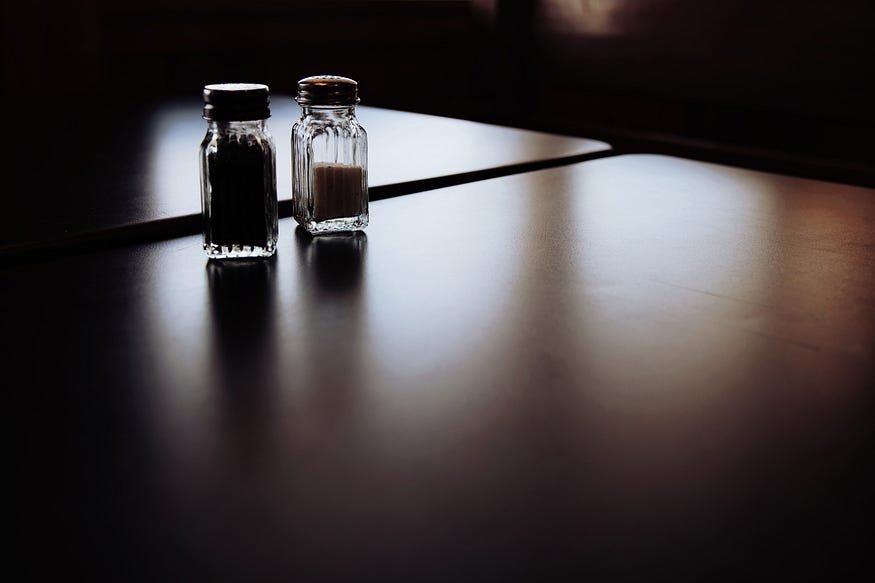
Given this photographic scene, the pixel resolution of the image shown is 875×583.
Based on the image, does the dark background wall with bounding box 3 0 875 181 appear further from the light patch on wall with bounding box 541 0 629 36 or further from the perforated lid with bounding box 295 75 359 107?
the perforated lid with bounding box 295 75 359 107

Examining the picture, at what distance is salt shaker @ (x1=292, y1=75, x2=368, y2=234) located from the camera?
96 centimetres

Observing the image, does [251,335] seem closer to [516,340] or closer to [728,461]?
[516,340]

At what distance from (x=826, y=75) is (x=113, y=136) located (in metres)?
2.21

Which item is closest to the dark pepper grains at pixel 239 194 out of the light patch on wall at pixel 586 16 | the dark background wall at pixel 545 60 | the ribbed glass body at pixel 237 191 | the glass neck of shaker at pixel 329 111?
the ribbed glass body at pixel 237 191

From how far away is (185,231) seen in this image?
1.00m

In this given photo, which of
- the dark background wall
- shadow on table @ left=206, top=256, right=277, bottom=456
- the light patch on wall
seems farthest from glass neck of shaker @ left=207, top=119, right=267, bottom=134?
the light patch on wall

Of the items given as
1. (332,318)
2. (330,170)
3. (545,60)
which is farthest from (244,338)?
(545,60)

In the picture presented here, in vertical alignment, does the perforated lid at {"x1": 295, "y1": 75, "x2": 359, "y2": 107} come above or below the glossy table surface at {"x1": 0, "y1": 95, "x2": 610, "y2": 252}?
above

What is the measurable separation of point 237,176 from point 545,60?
312 centimetres

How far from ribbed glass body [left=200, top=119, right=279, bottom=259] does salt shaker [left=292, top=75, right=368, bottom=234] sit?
80 millimetres

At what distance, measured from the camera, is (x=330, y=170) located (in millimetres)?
956

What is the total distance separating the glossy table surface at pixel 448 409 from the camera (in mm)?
435

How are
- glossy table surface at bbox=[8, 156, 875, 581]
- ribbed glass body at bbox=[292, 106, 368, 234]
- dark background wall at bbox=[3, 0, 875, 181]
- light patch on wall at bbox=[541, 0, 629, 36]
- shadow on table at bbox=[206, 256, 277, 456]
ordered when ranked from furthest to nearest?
light patch on wall at bbox=[541, 0, 629, 36] < dark background wall at bbox=[3, 0, 875, 181] < ribbed glass body at bbox=[292, 106, 368, 234] < shadow on table at bbox=[206, 256, 277, 456] < glossy table surface at bbox=[8, 156, 875, 581]

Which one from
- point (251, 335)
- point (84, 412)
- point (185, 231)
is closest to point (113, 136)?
point (185, 231)
